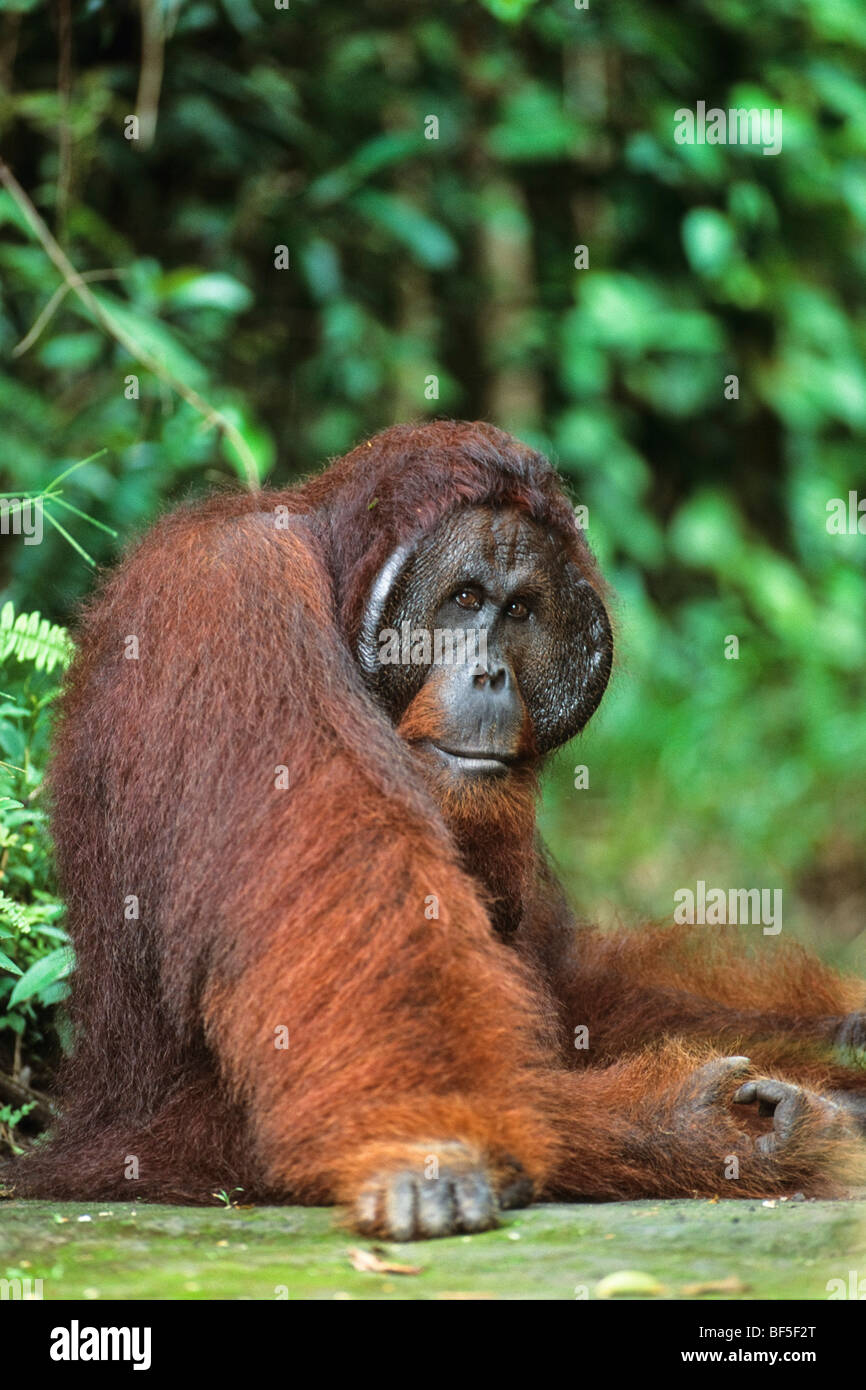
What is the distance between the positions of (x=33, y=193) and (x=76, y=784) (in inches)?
182

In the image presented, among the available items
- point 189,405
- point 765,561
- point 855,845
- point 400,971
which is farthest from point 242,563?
point 765,561

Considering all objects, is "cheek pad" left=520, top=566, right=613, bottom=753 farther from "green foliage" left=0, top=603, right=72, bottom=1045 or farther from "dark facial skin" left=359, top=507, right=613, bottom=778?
"green foliage" left=0, top=603, right=72, bottom=1045

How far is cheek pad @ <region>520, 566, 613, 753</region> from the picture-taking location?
167 inches

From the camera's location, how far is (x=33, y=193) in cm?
769

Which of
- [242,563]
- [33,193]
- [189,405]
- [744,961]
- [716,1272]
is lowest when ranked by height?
[716,1272]

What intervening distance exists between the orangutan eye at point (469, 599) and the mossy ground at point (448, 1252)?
4.80ft

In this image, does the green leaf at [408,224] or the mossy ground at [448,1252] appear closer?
the mossy ground at [448,1252]

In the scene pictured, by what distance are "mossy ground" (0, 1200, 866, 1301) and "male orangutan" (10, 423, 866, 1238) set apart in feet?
0.45

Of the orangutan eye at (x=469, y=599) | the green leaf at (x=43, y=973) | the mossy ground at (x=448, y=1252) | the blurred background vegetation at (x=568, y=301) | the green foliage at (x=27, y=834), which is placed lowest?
the mossy ground at (x=448, y=1252)

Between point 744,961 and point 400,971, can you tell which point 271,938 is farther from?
point 744,961

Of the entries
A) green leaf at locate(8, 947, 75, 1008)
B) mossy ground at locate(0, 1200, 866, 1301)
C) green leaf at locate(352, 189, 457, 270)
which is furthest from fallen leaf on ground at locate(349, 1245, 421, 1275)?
green leaf at locate(352, 189, 457, 270)

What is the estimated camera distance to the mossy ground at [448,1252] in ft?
9.07

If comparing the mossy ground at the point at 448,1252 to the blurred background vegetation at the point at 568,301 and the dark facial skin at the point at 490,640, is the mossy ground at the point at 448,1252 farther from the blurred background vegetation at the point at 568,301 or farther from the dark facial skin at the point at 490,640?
the blurred background vegetation at the point at 568,301

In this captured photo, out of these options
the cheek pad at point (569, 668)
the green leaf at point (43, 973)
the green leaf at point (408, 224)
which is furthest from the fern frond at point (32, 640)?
the green leaf at point (408, 224)
